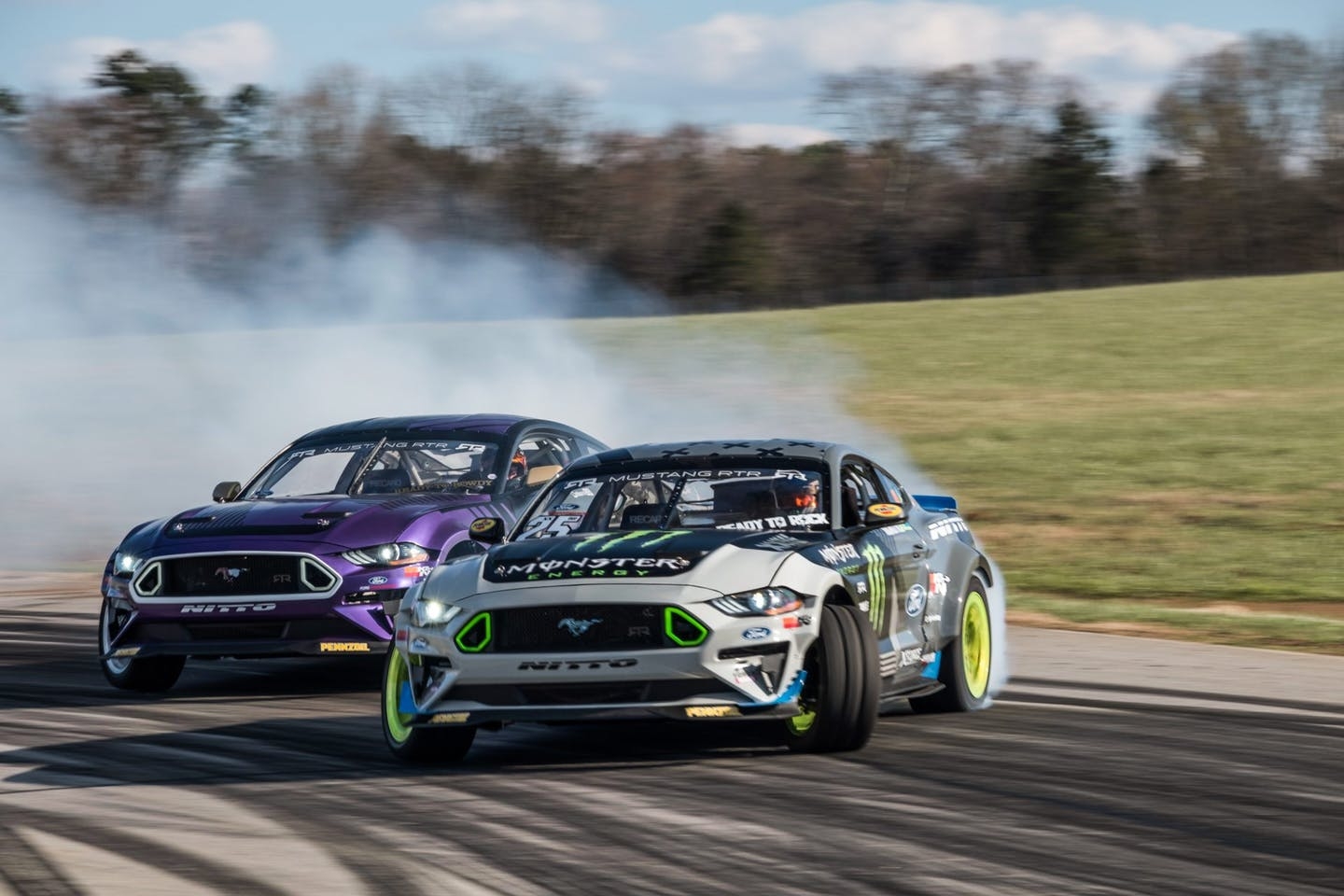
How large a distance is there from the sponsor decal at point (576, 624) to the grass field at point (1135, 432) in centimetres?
748

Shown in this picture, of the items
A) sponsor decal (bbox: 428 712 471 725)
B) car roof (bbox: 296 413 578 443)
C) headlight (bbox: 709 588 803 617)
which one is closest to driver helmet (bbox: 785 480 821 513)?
headlight (bbox: 709 588 803 617)

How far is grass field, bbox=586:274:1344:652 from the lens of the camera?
682 inches

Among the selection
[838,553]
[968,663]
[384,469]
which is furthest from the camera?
[384,469]

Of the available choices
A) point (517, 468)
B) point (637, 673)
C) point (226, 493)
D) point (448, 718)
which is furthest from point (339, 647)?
point (637, 673)

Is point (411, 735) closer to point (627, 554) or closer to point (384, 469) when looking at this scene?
point (627, 554)

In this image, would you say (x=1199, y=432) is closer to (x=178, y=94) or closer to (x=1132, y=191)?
(x=178, y=94)

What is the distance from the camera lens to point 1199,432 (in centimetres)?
2959

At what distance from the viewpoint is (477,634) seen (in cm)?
735

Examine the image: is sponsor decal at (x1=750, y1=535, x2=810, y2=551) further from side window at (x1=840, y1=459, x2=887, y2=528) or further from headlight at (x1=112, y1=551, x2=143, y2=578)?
headlight at (x1=112, y1=551, x2=143, y2=578)

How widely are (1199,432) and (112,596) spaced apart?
73.1ft

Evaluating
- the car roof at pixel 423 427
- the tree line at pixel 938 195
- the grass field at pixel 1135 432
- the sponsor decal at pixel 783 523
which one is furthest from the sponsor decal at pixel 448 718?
the tree line at pixel 938 195

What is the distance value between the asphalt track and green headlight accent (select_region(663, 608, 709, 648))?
52 cm

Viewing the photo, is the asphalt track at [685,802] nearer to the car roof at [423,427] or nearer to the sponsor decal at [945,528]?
the sponsor decal at [945,528]

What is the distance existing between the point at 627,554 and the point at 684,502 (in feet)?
3.35
